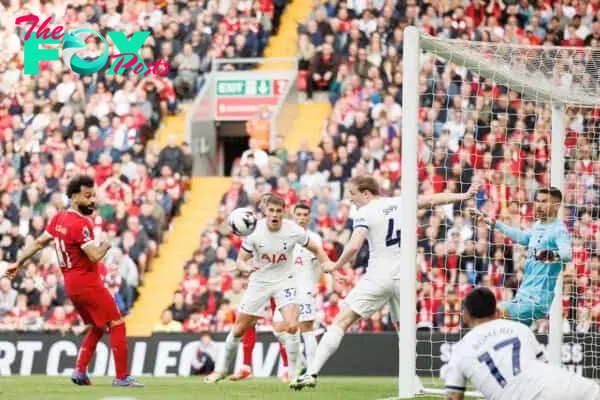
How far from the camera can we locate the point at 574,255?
19625mm

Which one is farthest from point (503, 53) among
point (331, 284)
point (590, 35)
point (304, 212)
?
point (590, 35)

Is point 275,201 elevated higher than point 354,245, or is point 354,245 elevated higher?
point 275,201

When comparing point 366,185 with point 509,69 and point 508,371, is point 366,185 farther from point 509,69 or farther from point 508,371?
point 508,371

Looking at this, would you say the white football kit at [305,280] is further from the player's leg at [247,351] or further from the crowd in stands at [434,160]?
the crowd in stands at [434,160]

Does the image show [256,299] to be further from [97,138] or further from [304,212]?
[97,138]

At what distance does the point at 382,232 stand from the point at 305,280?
81.7 inches

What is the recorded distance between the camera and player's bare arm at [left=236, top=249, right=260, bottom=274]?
15.8m

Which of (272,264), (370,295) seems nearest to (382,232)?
(370,295)

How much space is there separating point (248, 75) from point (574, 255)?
9.52 m

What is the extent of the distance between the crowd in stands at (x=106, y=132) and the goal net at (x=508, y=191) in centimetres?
483

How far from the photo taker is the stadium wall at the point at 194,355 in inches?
753

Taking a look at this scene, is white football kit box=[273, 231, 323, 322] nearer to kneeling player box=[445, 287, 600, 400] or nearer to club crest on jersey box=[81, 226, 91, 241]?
club crest on jersey box=[81, 226, 91, 241]

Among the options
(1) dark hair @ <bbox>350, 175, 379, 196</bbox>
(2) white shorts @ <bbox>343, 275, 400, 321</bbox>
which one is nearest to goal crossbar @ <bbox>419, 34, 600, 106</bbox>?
(1) dark hair @ <bbox>350, 175, 379, 196</bbox>

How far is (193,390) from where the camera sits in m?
15.3
